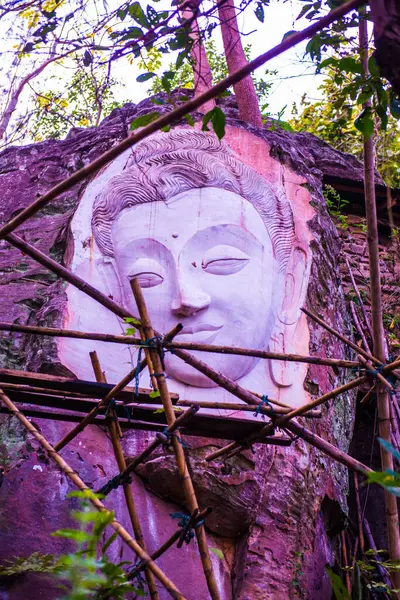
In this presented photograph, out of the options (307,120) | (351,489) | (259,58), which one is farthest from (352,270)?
(259,58)

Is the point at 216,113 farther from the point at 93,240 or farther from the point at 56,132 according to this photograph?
the point at 56,132

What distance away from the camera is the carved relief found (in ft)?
14.5

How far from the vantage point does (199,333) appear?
4.39 m

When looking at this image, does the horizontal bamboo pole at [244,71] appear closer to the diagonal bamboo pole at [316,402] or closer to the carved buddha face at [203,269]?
the diagonal bamboo pole at [316,402]

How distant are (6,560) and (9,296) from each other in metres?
1.61

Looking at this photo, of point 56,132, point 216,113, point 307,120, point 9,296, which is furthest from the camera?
point 56,132

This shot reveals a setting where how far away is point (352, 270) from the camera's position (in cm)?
650

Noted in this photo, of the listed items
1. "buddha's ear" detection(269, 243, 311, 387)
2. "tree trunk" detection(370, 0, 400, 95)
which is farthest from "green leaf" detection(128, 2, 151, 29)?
"buddha's ear" detection(269, 243, 311, 387)

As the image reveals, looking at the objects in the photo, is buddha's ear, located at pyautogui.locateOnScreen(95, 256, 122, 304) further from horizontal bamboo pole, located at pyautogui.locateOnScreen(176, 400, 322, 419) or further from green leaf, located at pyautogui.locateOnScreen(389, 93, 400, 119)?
green leaf, located at pyautogui.locateOnScreen(389, 93, 400, 119)

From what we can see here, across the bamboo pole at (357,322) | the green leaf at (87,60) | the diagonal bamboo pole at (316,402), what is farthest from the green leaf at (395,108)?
the bamboo pole at (357,322)

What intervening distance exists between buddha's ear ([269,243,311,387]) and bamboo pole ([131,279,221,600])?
150cm

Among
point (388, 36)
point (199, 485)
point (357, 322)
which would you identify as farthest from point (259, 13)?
point (357, 322)

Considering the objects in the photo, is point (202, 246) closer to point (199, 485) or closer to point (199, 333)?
point (199, 333)

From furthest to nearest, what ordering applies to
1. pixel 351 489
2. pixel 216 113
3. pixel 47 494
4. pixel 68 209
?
pixel 351 489 → pixel 68 209 → pixel 47 494 → pixel 216 113
